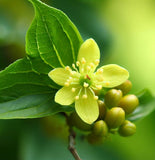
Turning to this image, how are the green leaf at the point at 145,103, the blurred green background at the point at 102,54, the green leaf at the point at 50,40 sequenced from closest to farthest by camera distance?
1. the green leaf at the point at 50,40
2. the green leaf at the point at 145,103
3. the blurred green background at the point at 102,54

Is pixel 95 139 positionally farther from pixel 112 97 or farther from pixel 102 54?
pixel 102 54

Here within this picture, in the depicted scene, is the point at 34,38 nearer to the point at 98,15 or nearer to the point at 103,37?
the point at 103,37

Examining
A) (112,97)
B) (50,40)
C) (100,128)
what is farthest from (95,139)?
(50,40)

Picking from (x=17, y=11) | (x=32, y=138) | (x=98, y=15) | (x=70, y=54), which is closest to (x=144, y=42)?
(x=98, y=15)

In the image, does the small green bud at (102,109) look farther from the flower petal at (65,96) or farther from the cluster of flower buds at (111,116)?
the flower petal at (65,96)

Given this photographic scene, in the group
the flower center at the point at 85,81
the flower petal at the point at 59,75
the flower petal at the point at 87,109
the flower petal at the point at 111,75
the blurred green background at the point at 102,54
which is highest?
the flower petal at the point at 111,75

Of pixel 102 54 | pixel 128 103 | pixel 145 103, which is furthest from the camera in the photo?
pixel 102 54

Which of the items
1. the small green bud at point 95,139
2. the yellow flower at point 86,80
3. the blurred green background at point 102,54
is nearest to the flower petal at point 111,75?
the yellow flower at point 86,80
